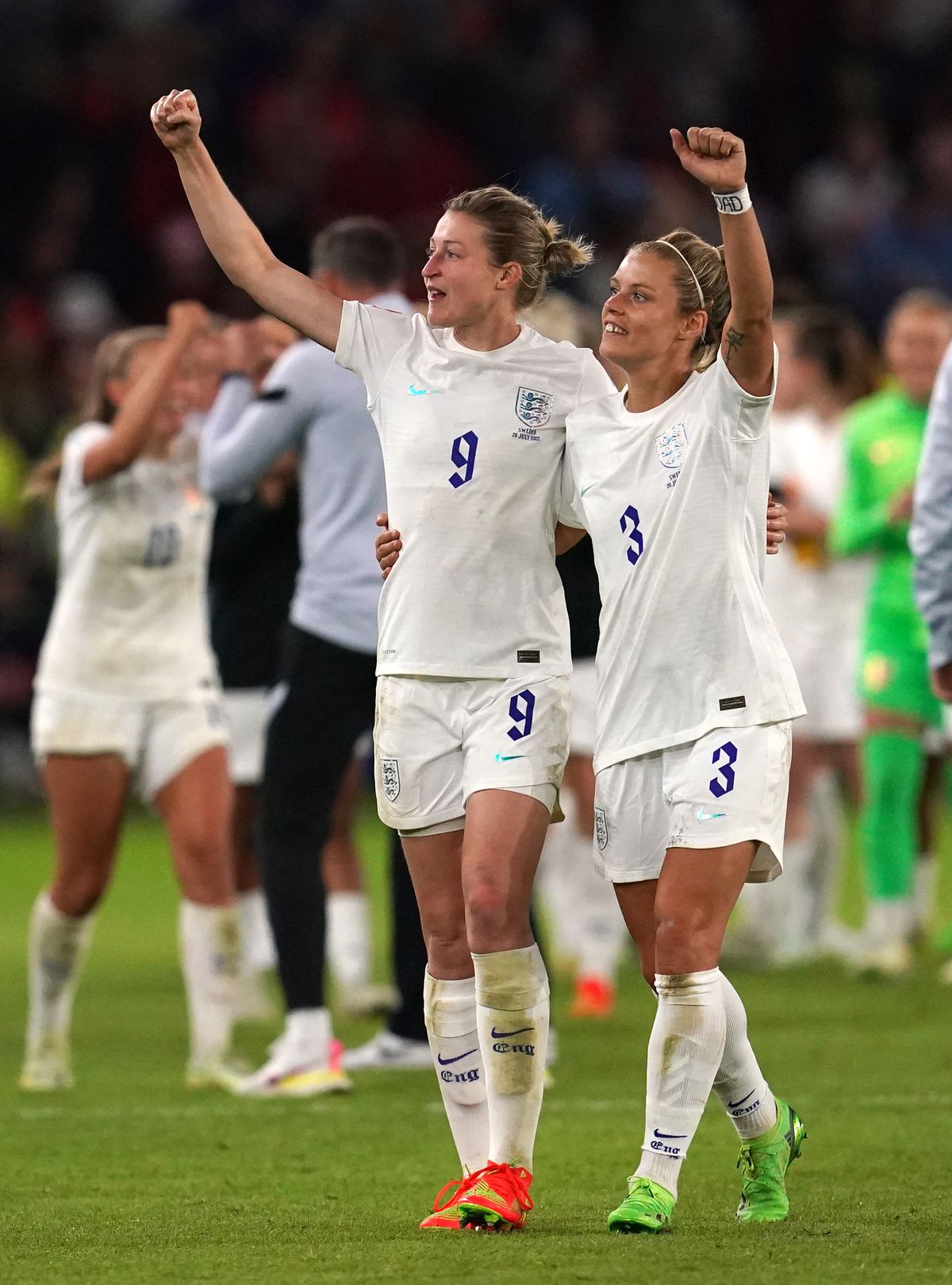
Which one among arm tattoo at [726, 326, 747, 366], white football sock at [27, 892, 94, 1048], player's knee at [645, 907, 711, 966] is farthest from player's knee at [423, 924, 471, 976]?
Result: white football sock at [27, 892, 94, 1048]

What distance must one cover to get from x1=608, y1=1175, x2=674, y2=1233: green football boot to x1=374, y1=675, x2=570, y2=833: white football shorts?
31.4 inches

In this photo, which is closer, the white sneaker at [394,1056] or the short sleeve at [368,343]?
the short sleeve at [368,343]

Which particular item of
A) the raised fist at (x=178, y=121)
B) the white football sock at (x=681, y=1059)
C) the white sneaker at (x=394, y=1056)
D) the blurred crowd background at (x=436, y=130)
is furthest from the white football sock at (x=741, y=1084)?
the blurred crowd background at (x=436, y=130)

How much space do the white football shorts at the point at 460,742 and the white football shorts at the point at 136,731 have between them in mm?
2322

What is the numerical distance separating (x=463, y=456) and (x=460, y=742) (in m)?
0.60

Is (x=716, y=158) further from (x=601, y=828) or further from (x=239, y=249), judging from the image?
(x=601, y=828)

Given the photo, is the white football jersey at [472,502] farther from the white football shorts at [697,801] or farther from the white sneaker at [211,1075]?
the white sneaker at [211,1075]

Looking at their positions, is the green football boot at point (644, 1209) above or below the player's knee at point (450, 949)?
below

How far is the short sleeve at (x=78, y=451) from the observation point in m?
7.11

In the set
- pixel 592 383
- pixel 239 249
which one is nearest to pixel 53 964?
pixel 239 249

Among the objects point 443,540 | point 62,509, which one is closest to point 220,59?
point 62,509

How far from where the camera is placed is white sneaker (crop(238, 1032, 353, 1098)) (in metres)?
6.89

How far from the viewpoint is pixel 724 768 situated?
450cm

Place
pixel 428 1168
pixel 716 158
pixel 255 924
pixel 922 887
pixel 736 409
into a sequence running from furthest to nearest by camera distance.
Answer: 1. pixel 922 887
2. pixel 255 924
3. pixel 428 1168
4. pixel 736 409
5. pixel 716 158
